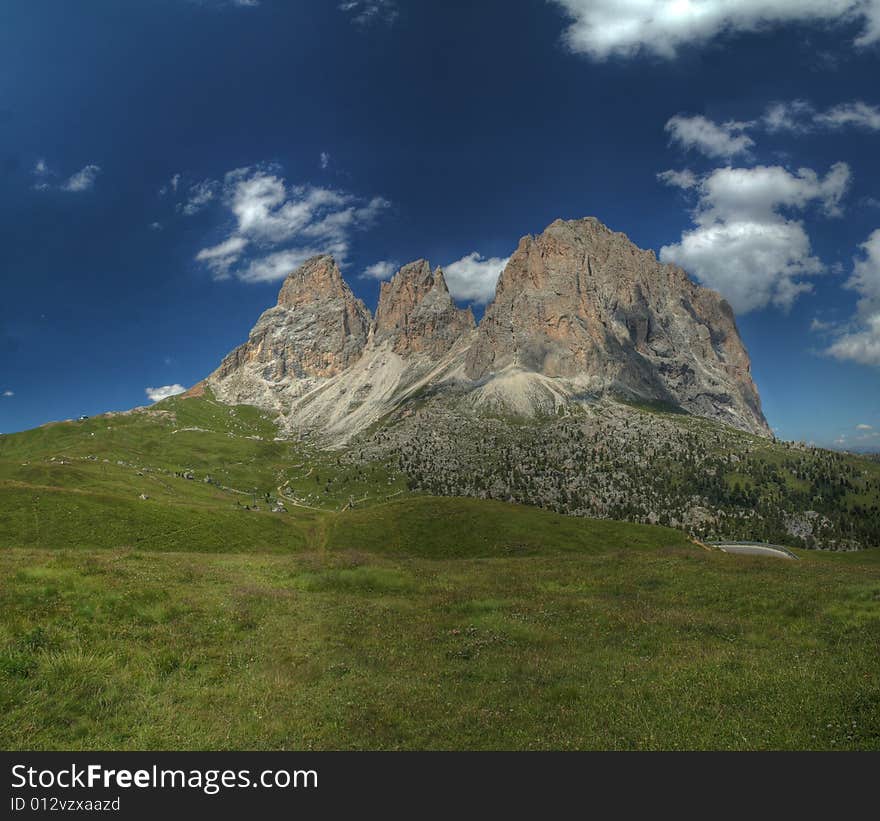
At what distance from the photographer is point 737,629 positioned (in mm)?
20359

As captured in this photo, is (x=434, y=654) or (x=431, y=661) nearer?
(x=431, y=661)

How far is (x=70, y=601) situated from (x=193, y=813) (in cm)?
1406

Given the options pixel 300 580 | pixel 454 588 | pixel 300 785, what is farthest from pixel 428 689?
pixel 300 580

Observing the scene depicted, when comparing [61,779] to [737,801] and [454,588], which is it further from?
[454,588]

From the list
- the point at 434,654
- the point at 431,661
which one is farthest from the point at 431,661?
the point at 434,654

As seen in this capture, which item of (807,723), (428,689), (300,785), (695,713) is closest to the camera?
(300,785)

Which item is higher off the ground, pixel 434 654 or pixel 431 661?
pixel 434 654

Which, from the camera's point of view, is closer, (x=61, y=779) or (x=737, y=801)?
(x=737, y=801)

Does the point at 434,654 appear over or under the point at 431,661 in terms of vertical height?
over

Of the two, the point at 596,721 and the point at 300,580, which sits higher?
the point at 300,580

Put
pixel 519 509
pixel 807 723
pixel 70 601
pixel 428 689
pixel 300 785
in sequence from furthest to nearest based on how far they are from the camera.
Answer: pixel 519 509 → pixel 70 601 → pixel 428 689 → pixel 807 723 → pixel 300 785

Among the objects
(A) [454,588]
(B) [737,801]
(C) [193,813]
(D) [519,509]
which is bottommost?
(B) [737,801]

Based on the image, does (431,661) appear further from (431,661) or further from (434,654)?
(434,654)

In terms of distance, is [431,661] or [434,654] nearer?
[431,661]
